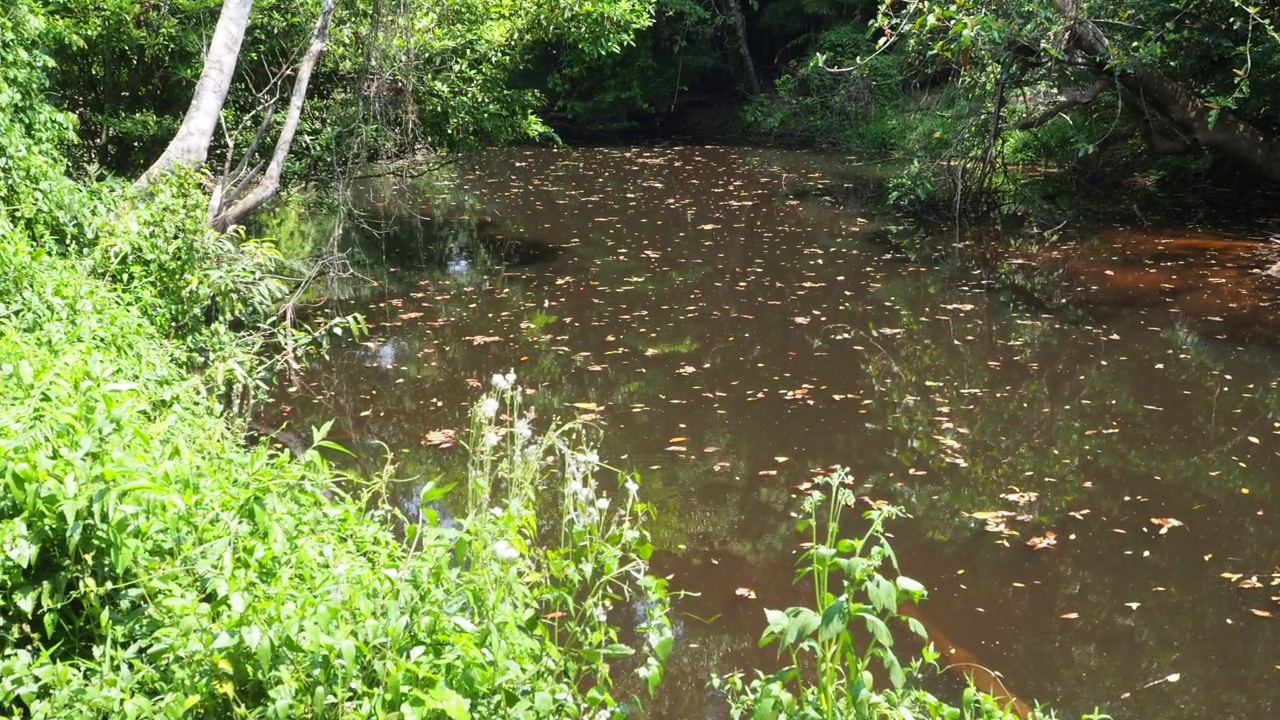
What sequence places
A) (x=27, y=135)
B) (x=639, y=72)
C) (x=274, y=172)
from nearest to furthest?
(x=27, y=135) → (x=274, y=172) → (x=639, y=72)

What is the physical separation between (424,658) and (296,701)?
28cm

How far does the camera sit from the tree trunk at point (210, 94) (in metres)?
7.22

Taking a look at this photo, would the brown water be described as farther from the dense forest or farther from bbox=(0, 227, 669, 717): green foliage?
bbox=(0, 227, 669, 717): green foliage

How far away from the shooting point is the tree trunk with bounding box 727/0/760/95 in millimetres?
26625

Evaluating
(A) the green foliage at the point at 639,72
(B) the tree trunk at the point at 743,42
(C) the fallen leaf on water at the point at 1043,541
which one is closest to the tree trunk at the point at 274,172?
(C) the fallen leaf on water at the point at 1043,541

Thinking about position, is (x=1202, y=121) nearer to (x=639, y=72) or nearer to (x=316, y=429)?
(x=316, y=429)

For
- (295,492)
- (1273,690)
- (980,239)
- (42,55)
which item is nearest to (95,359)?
(295,492)

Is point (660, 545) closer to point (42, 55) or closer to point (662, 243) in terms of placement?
point (42, 55)

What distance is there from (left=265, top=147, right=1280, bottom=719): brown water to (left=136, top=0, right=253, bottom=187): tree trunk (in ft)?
6.08

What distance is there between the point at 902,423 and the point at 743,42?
21.9 metres

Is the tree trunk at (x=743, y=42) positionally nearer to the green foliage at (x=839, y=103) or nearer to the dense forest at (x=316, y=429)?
the green foliage at (x=839, y=103)

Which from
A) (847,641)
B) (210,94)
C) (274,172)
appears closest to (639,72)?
(274,172)

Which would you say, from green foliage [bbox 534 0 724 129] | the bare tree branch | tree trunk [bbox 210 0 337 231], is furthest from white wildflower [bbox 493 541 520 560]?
green foliage [bbox 534 0 724 129]

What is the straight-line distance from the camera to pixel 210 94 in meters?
7.46
